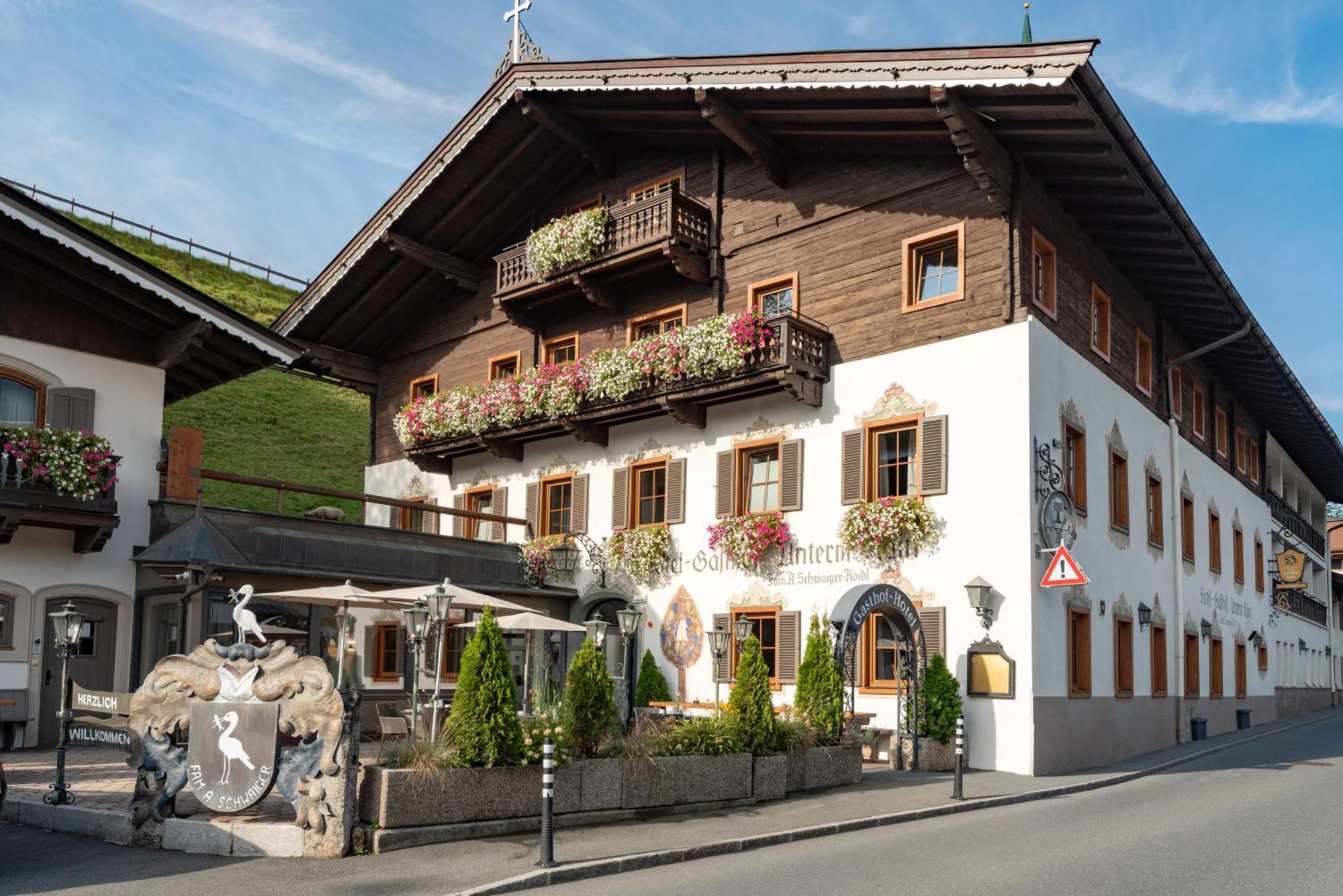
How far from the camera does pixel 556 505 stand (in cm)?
2441

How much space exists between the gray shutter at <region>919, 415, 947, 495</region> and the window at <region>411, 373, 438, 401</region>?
41.8 ft

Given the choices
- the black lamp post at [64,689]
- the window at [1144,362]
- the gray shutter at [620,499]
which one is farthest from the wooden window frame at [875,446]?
the black lamp post at [64,689]

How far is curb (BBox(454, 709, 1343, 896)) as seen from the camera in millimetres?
9102

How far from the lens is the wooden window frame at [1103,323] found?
20.3 metres

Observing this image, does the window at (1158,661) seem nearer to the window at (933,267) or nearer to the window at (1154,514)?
the window at (1154,514)

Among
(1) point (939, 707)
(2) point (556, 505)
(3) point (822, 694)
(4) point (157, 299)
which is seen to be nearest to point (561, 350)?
(2) point (556, 505)

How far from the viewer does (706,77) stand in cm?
1980

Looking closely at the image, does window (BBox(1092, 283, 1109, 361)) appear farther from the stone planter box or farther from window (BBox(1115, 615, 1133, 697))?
the stone planter box

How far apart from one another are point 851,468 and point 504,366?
948 cm

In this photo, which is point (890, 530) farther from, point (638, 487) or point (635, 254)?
point (635, 254)

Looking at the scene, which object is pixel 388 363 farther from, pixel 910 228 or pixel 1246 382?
pixel 1246 382

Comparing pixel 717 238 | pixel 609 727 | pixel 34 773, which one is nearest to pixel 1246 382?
pixel 717 238

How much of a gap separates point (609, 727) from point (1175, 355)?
1750cm

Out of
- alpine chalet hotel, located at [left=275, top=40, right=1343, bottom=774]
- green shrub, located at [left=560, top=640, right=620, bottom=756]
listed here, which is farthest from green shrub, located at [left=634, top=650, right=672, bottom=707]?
green shrub, located at [left=560, top=640, right=620, bottom=756]
